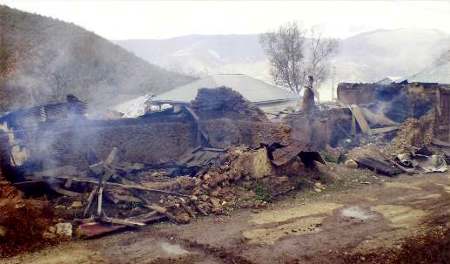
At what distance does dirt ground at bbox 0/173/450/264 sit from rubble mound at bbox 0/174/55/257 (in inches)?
13.3

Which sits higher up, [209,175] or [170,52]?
[170,52]

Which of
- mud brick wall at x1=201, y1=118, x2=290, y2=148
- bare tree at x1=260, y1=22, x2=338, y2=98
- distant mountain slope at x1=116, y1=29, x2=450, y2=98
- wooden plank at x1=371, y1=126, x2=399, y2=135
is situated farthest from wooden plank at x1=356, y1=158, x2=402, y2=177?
distant mountain slope at x1=116, y1=29, x2=450, y2=98

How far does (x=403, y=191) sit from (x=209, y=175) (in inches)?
201

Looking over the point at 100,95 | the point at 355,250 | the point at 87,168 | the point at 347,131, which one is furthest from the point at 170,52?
the point at 355,250

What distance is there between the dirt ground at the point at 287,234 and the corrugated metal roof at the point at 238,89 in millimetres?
10821

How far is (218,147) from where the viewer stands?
12.6m

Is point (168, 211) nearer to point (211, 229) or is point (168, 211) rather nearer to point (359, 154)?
point (211, 229)

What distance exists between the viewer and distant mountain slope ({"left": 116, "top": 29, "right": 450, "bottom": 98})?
6594 centimetres

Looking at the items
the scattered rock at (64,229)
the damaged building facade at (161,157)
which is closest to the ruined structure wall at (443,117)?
the damaged building facade at (161,157)

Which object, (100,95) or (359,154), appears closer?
(359,154)

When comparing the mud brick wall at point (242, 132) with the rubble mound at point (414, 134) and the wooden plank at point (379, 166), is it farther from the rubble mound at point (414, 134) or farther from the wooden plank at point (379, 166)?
the rubble mound at point (414, 134)

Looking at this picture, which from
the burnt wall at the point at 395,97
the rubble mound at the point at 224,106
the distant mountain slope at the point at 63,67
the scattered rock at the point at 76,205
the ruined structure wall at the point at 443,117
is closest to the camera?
the scattered rock at the point at 76,205

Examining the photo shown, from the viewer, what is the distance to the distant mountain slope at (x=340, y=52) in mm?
65938

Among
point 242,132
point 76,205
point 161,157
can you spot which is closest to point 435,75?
point 242,132
